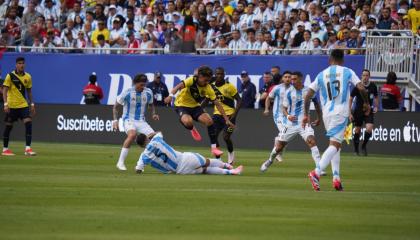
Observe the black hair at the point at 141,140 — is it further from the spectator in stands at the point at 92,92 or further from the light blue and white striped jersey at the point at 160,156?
the spectator in stands at the point at 92,92

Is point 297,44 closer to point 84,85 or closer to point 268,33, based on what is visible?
point 268,33

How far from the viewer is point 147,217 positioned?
45.1ft

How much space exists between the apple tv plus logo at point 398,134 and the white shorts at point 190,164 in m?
11.8

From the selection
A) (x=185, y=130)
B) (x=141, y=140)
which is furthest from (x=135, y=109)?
(x=185, y=130)

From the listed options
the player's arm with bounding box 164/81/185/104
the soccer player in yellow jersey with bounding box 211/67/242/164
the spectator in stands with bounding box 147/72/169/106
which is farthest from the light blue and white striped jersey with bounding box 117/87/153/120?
the spectator in stands with bounding box 147/72/169/106

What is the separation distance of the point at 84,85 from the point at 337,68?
73.4ft

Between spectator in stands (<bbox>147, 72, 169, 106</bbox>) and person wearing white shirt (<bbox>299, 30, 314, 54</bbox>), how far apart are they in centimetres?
490

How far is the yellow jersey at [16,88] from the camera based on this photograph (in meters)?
28.0

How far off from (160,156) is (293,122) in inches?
174

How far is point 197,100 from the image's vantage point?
2492 cm

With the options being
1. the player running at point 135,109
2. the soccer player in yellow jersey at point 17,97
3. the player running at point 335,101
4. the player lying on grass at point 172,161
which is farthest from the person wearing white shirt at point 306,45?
the player running at point 335,101

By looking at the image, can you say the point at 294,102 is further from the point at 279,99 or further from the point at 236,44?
the point at 236,44

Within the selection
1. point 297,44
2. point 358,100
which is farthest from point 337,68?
point 297,44

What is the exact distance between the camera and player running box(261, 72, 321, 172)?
23.1 m
